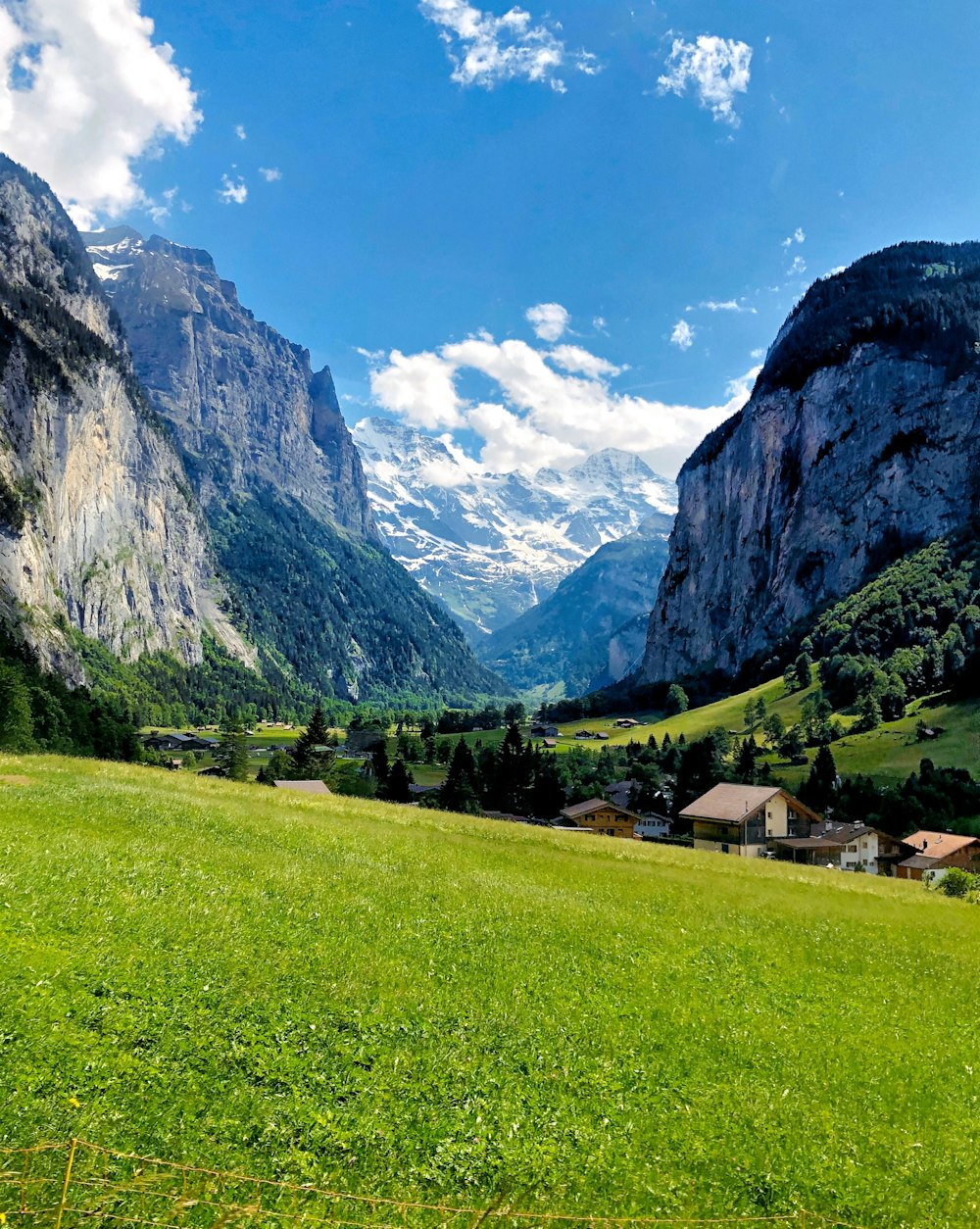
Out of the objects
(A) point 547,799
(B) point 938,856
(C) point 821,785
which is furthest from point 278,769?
(B) point 938,856

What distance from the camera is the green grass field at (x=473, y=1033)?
11461 millimetres

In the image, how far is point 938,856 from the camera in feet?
284

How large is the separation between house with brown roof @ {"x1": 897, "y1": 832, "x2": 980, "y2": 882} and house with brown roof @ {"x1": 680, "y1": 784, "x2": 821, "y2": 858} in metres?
18.3

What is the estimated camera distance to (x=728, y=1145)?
1280 cm

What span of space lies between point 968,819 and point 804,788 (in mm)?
24085

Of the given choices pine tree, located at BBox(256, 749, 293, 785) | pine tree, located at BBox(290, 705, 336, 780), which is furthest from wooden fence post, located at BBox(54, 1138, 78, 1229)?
pine tree, located at BBox(290, 705, 336, 780)

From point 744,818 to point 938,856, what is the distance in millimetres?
33921

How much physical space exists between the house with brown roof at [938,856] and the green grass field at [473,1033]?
6925cm

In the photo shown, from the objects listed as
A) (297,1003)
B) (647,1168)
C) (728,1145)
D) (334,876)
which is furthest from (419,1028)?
(334,876)

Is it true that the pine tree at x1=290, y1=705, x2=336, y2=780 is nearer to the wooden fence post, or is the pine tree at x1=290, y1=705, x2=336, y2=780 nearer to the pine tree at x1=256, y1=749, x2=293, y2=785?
the pine tree at x1=256, y1=749, x2=293, y2=785

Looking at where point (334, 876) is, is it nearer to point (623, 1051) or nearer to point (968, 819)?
point (623, 1051)

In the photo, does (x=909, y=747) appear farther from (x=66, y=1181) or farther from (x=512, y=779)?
(x=66, y=1181)

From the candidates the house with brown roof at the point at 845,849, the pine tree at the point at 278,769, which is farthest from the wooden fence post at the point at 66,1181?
the pine tree at the point at 278,769

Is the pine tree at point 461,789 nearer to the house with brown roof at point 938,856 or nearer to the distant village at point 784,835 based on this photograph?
the distant village at point 784,835
